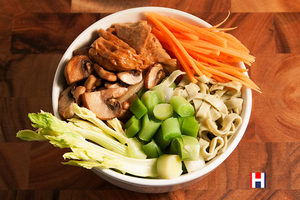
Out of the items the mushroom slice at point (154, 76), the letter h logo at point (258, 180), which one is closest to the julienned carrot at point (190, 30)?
the mushroom slice at point (154, 76)

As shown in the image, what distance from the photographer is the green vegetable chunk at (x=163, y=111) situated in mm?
2084

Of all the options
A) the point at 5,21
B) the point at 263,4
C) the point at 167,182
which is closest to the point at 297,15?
the point at 263,4

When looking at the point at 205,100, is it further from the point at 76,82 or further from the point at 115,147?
the point at 76,82

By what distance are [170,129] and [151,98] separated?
0.84ft

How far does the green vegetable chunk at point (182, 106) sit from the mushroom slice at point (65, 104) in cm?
66

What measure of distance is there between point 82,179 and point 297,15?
232cm

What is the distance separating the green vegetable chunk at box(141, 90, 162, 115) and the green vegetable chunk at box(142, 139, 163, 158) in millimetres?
209

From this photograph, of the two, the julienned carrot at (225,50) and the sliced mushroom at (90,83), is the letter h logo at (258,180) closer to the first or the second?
the julienned carrot at (225,50)

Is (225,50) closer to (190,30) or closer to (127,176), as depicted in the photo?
(190,30)

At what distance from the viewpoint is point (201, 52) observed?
2.30 m

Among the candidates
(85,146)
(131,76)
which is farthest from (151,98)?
(85,146)

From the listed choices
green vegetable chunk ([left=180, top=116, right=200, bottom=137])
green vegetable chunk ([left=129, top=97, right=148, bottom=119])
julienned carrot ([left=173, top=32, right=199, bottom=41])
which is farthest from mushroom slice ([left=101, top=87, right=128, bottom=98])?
julienned carrot ([left=173, top=32, right=199, bottom=41])

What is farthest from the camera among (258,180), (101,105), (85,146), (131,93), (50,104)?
(50,104)

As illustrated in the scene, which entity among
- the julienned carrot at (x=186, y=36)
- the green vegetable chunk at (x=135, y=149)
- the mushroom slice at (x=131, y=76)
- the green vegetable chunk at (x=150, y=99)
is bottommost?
the green vegetable chunk at (x=135, y=149)
